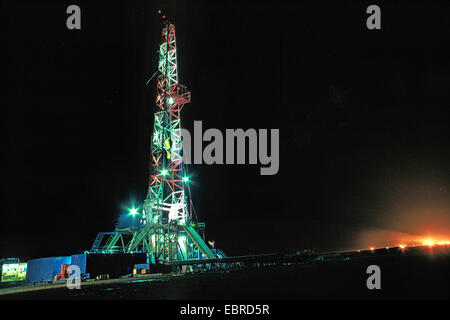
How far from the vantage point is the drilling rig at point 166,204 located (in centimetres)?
5200

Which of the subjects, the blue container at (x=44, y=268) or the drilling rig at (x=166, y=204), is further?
the drilling rig at (x=166, y=204)

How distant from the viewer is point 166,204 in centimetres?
5278

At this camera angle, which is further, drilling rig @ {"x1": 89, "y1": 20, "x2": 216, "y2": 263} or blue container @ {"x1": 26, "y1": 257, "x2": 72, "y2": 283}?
drilling rig @ {"x1": 89, "y1": 20, "x2": 216, "y2": 263}

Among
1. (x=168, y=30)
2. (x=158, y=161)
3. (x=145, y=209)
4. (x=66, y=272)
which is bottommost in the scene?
(x=66, y=272)

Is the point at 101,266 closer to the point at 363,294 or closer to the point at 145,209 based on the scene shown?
the point at 145,209

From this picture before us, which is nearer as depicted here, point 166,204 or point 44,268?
point 44,268

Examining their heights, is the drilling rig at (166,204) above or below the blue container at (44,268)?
above

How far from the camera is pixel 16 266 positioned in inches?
1954

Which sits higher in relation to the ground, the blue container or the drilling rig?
the drilling rig

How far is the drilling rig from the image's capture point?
52000 millimetres

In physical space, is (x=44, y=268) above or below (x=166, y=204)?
below
